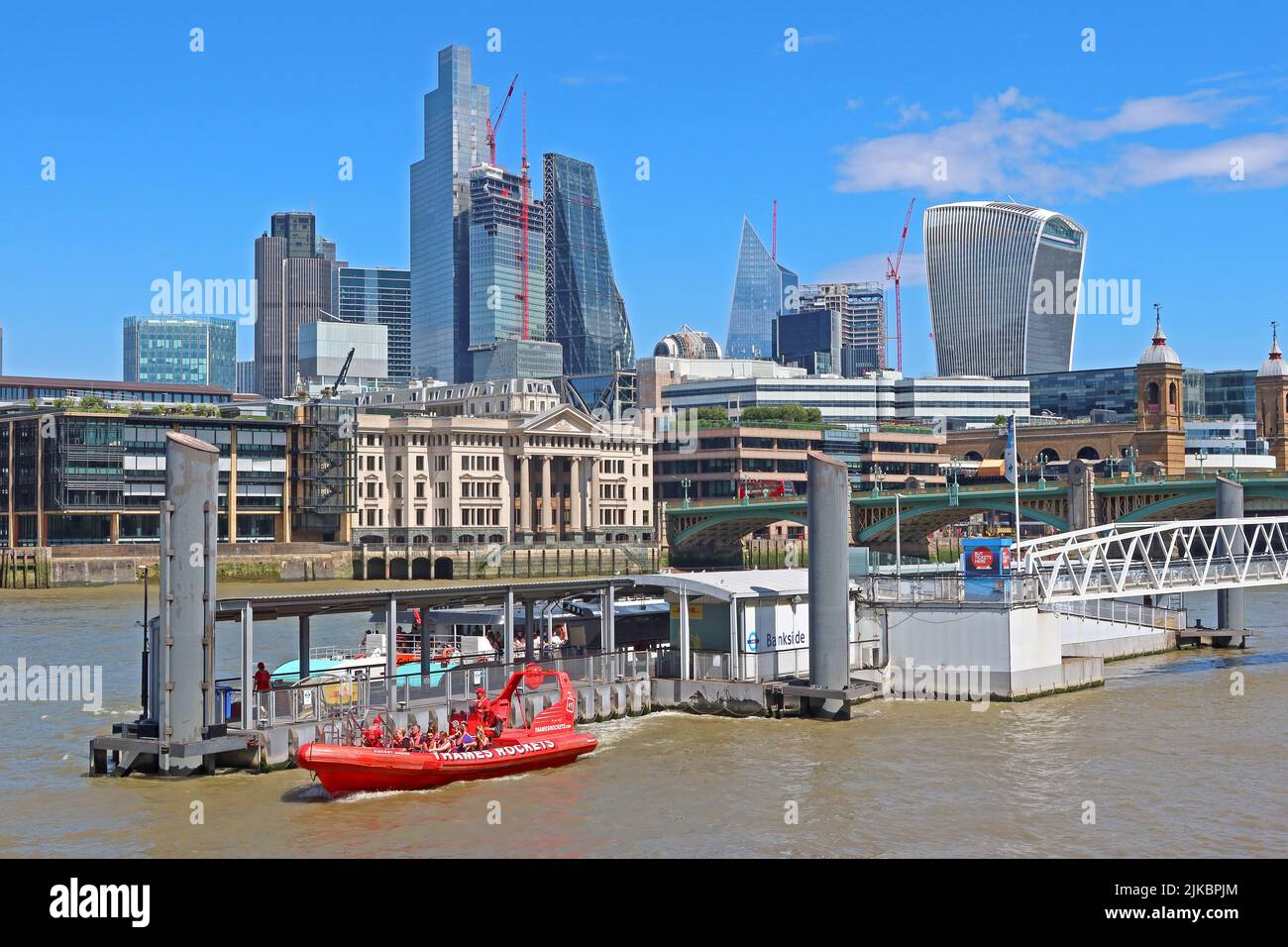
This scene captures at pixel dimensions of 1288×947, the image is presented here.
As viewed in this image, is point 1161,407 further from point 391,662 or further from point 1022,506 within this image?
point 391,662

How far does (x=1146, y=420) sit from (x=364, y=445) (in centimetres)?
9341

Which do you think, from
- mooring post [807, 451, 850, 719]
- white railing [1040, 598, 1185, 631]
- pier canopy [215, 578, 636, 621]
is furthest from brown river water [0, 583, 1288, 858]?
white railing [1040, 598, 1185, 631]

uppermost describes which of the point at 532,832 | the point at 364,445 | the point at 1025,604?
the point at 364,445

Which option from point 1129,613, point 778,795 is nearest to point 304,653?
point 778,795

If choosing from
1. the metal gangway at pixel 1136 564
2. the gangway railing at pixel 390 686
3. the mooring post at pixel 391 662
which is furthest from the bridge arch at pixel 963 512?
the mooring post at pixel 391 662

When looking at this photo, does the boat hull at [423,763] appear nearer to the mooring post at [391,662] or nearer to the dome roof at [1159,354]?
the mooring post at [391,662]

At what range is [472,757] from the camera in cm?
3894

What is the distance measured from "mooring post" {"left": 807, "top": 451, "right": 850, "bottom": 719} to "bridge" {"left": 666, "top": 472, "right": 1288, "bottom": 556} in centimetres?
5948

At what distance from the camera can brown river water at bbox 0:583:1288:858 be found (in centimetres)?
3288

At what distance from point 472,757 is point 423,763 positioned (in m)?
1.63

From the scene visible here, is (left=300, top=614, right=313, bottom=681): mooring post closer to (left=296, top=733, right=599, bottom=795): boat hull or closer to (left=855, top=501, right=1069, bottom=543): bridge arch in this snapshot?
(left=296, top=733, right=599, bottom=795): boat hull
